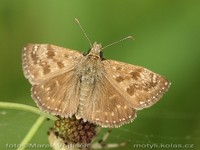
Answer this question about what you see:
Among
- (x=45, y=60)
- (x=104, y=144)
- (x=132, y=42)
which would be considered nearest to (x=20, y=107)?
(x=45, y=60)

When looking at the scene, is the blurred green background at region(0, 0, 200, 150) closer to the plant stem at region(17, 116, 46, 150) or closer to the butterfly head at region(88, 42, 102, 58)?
the butterfly head at region(88, 42, 102, 58)

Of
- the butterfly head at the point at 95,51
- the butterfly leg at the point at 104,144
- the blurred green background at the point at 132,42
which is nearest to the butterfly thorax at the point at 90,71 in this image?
the butterfly head at the point at 95,51

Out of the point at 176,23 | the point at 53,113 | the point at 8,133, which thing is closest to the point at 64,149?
the point at 53,113

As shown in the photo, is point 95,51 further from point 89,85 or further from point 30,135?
point 30,135

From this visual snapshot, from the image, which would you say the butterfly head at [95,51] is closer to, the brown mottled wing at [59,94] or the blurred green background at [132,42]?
the brown mottled wing at [59,94]

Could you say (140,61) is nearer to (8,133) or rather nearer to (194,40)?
(194,40)
